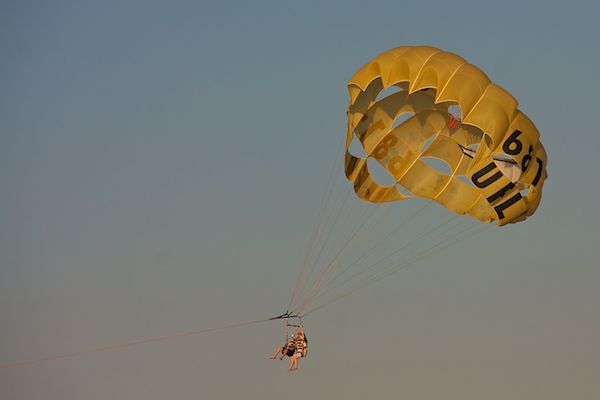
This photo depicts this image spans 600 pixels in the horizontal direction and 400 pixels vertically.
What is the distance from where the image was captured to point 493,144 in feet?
186

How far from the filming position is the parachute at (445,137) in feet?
188

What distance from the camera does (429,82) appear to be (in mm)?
57375

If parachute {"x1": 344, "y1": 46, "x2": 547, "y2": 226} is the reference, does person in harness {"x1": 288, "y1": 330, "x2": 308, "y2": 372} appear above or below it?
below

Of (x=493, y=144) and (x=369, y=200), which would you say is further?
(x=369, y=200)

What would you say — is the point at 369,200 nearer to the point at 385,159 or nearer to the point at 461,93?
the point at 385,159

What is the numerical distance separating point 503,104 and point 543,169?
2689 mm

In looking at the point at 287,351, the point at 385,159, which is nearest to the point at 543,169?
the point at 385,159

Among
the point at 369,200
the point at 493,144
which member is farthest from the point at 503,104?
the point at 369,200

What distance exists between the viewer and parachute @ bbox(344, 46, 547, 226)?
5716 cm

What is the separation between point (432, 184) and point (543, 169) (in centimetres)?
383

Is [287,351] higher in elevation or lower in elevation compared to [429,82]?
lower

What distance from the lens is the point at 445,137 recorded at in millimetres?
60062

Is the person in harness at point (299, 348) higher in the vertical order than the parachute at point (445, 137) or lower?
lower

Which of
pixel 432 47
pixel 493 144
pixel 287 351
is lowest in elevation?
pixel 287 351
